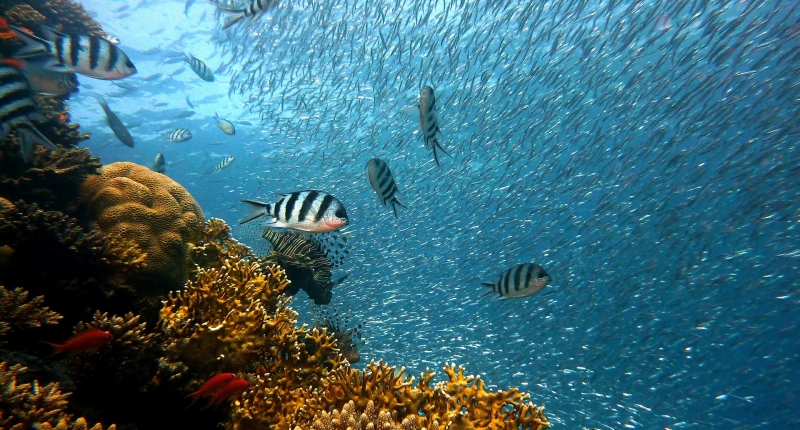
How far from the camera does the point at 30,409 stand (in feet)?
6.64

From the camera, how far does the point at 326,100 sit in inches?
771

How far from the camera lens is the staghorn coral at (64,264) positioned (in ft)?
10.8

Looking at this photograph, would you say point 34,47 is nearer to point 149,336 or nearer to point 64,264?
point 64,264

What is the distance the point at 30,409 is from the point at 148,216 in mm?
2724

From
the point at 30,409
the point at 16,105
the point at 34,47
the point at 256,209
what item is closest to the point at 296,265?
the point at 256,209

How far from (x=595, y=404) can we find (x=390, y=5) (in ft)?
69.4

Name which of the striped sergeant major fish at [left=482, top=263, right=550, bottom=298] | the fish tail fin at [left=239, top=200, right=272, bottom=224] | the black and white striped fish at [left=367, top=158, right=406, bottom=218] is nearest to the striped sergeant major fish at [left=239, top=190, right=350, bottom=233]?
the fish tail fin at [left=239, top=200, right=272, bottom=224]

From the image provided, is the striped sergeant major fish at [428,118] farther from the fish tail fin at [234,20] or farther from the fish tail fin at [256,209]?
the fish tail fin at [234,20]

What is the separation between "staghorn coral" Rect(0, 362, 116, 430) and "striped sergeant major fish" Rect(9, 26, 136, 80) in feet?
10.3

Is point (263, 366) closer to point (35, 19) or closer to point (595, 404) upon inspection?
point (35, 19)

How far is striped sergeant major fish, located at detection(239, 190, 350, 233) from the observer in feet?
9.82

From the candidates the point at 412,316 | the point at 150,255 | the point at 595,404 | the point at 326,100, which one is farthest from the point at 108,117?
the point at 595,404

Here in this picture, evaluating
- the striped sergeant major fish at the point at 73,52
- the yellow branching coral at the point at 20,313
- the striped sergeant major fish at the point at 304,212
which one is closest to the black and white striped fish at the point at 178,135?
the striped sergeant major fish at the point at 73,52

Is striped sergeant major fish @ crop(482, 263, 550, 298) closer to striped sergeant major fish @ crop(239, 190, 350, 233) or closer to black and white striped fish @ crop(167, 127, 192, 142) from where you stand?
striped sergeant major fish @ crop(239, 190, 350, 233)
